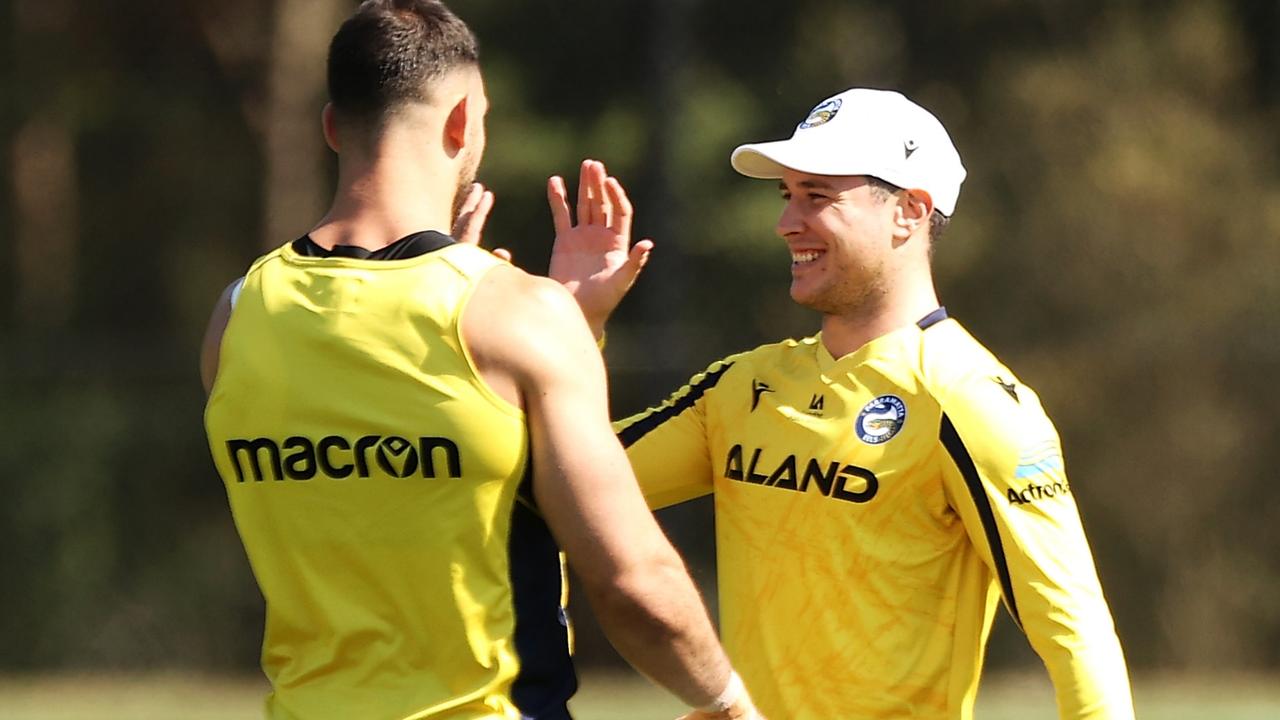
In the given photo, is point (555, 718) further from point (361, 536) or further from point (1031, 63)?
Result: point (1031, 63)

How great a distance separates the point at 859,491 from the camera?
390 centimetres

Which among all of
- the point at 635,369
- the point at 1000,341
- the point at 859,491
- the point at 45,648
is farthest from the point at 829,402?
the point at 45,648

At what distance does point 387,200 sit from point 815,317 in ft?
31.5

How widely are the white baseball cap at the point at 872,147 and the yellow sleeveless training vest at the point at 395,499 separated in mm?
1127

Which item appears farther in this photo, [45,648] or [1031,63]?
[1031,63]

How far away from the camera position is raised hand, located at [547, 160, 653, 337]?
415cm

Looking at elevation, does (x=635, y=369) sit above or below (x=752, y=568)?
below

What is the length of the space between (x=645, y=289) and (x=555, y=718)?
929 cm

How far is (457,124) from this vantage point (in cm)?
334

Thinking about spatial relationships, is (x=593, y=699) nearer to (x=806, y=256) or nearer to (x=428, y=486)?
(x=806, y=256)

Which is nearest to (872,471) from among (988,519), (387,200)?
(988,519)

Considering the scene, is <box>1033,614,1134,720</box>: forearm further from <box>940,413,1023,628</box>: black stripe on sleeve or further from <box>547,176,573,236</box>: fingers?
<box>547,176,573,236</box>: fingers

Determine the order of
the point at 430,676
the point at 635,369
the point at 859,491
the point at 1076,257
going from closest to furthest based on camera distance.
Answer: the point at 430,676 < the point at 859,491 < the point at 635,369 < the point at 1076,257

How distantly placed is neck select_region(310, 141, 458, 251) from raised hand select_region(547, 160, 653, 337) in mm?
844
